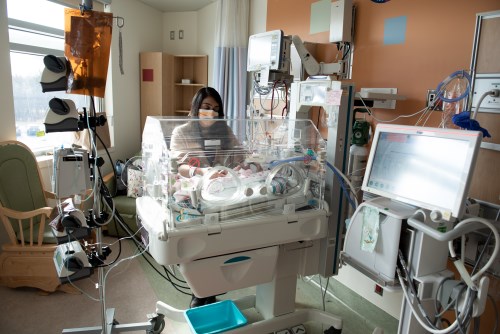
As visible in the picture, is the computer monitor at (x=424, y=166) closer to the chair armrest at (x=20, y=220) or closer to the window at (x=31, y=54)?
the chair armrest at (x=20, y=220)

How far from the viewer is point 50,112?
1.52 metres

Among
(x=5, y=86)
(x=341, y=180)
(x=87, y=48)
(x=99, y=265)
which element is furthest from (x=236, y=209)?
(x=5, y=86)

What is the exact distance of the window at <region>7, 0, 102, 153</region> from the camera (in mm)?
2965

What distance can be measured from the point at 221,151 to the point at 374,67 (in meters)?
1.27

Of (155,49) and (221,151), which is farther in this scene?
(155,49)

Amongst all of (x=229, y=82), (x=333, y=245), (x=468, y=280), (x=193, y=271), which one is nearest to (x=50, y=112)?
(x=193, y=271)

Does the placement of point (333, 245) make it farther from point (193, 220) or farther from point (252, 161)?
point (193, 220)

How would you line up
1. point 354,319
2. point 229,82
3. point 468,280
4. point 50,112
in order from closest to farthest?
point 468,280, point 50,112, point 354,319, point 229,82

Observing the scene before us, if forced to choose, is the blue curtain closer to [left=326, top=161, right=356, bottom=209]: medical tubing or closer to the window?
the window

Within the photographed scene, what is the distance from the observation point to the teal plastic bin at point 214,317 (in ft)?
Result: 6.70

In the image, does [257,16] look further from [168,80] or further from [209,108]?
[209,108]

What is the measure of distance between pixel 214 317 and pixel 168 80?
320 cm

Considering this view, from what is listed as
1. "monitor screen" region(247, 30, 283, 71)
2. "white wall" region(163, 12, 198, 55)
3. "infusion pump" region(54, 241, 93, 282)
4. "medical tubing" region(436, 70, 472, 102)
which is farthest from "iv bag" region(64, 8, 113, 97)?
"white wall" region(163, 12, 198, 55)

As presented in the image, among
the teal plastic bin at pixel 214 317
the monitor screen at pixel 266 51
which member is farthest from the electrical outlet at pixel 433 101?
the teal plastic bin at pixel 214 317
